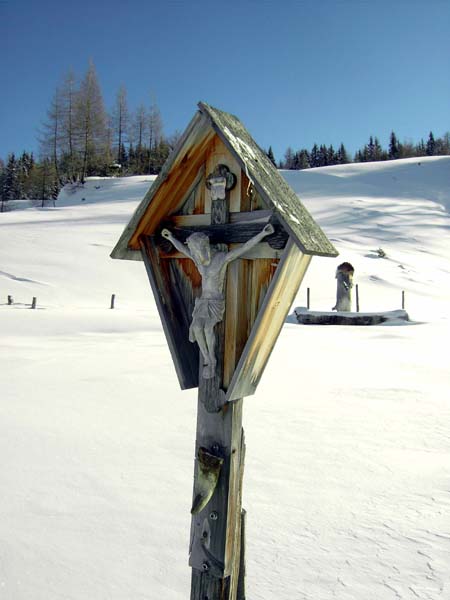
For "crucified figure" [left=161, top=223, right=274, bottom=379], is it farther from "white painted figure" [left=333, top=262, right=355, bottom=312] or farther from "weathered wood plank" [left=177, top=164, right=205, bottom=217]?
"white painted figure" [left=333, top=262, right=355, bottom=312]

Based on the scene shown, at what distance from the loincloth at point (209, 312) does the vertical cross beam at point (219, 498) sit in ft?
0.27

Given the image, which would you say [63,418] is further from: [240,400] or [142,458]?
[240,400]

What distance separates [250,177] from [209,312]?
0.65 meters

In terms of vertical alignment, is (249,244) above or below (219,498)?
above

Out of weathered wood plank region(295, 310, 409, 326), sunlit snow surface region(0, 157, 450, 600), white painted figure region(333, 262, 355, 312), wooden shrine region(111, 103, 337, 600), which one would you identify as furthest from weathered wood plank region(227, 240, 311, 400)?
white painted figure region(333, 262, 355, 312)

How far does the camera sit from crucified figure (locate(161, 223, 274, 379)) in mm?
2328

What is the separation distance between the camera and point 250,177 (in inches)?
87.9

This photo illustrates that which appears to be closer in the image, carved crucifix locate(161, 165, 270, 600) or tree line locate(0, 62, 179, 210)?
carved crucifix locate(161, 165, 270, 600)

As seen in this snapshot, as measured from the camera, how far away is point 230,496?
2338 millimetres

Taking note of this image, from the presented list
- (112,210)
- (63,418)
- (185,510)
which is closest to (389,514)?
(185,510)

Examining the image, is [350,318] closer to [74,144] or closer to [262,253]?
[262,253]

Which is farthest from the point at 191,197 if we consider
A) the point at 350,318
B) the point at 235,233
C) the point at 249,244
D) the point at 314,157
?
the point at 314,157

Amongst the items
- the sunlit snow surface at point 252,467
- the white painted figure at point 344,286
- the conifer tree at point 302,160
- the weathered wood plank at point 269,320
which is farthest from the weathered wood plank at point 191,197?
the conifer tree at point 302,160

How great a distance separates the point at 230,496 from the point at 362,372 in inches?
252
